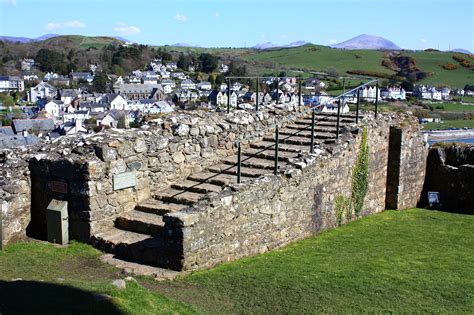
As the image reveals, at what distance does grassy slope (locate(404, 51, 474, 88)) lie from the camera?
133 metres

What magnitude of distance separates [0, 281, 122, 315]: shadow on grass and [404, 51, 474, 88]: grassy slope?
5202 inches

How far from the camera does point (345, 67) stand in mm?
152125

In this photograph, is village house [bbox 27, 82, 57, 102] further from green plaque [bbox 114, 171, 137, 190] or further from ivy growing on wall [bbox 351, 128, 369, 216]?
green plaque [bbox 114, 171, 137, 190]

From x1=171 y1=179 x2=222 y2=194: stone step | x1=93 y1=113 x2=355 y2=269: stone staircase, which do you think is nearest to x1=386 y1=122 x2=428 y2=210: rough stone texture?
x1=93 y1=113 x2=355 y2=269: stone staircase

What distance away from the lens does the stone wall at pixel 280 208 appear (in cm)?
957

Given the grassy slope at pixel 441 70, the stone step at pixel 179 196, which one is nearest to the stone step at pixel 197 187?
the stone step at pixel 179 196

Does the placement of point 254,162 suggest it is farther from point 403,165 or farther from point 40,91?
point 40,91

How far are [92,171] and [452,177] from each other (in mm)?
12223

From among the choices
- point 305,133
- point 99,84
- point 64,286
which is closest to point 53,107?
point 99,84

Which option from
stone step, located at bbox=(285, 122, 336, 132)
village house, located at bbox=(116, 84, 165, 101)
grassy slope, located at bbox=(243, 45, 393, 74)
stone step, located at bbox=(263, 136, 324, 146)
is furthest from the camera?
grassy slope, located at bbox=(243, 45, 393, 74)

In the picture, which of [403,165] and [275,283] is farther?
[403,165]

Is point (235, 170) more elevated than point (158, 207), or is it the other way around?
point (235, 170)

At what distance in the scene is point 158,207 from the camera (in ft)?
37.9

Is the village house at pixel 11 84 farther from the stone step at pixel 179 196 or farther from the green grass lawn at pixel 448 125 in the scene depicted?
the stone step at pixel 179 196
